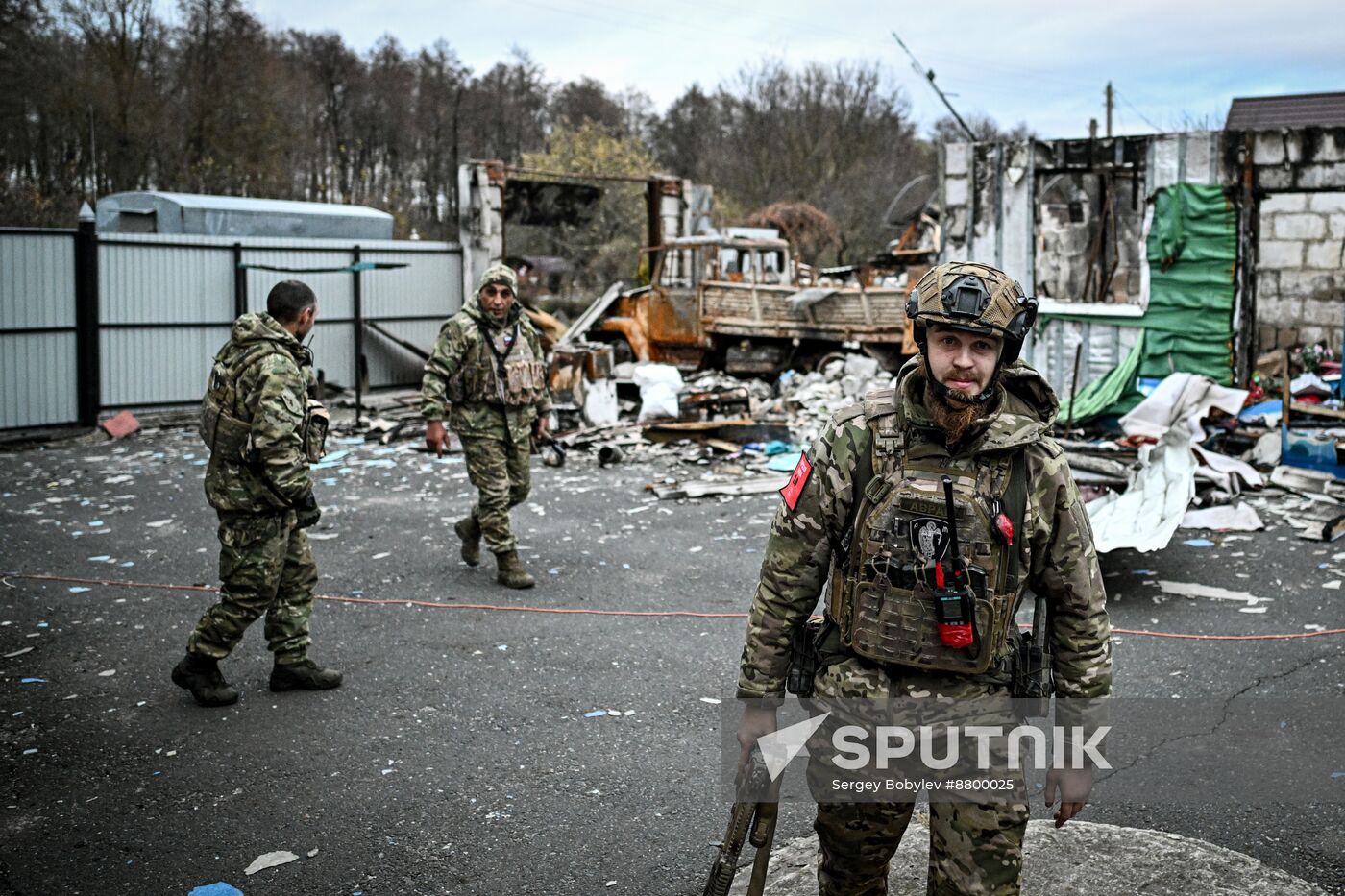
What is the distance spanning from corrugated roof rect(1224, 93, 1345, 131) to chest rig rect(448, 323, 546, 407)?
15.3 meters

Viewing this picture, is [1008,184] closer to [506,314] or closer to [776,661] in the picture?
[506,314]

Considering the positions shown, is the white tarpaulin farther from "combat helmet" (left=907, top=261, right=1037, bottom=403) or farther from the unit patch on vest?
Result: the unit patch on vest

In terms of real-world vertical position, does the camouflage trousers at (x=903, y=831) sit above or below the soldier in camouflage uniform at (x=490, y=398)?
below

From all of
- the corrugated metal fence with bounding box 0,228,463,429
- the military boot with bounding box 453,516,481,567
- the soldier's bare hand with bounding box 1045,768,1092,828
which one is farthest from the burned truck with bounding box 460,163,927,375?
the soldier's bare hand with bounding box 1045,768,1092,828

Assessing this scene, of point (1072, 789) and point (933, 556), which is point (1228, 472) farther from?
point (933, 556)

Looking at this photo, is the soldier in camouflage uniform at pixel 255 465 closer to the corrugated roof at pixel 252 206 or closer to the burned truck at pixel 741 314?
the burned truck at pixel 741 314

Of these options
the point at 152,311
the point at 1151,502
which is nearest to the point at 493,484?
the point at 1151,502

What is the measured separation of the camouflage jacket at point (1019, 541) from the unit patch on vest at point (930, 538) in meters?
0.14

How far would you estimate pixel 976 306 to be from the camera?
2439 millimetres

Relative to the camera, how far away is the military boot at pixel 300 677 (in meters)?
5.08

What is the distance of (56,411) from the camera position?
44.5 ft

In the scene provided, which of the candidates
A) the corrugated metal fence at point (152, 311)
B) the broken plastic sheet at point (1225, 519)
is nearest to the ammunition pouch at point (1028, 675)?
the broken plastic sheet at point (1225, 519)

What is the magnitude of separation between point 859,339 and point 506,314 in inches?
415

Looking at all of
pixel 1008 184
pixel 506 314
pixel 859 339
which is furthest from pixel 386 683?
pixel 859 339
